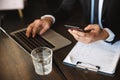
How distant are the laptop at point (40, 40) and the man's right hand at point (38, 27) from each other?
0.02 metres

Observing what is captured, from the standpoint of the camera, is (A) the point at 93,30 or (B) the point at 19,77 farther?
(A) the point at 93,30

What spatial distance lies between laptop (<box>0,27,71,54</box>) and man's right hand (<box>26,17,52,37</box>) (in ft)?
0.08

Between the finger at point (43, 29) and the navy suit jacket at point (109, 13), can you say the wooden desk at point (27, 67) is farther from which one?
the navy suit jacket at point (109, 13)

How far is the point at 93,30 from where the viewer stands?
1.04 meters

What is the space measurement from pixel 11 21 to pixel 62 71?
2.17ft

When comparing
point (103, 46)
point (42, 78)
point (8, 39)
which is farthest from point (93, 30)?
point (8, 39)

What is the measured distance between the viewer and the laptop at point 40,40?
3.46 ft

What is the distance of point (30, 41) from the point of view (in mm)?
1104

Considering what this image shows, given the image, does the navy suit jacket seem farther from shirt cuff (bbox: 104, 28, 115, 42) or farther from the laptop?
the laptop

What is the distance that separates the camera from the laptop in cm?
106

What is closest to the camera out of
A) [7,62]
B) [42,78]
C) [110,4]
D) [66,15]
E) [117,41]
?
[42,78]

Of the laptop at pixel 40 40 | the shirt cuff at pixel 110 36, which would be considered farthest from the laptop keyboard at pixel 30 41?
the shirt cuff at pixel 110 36

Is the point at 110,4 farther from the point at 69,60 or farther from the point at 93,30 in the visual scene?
the point at 69,60

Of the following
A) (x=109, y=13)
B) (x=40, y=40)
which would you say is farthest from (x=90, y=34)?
(x=109, y=13)
